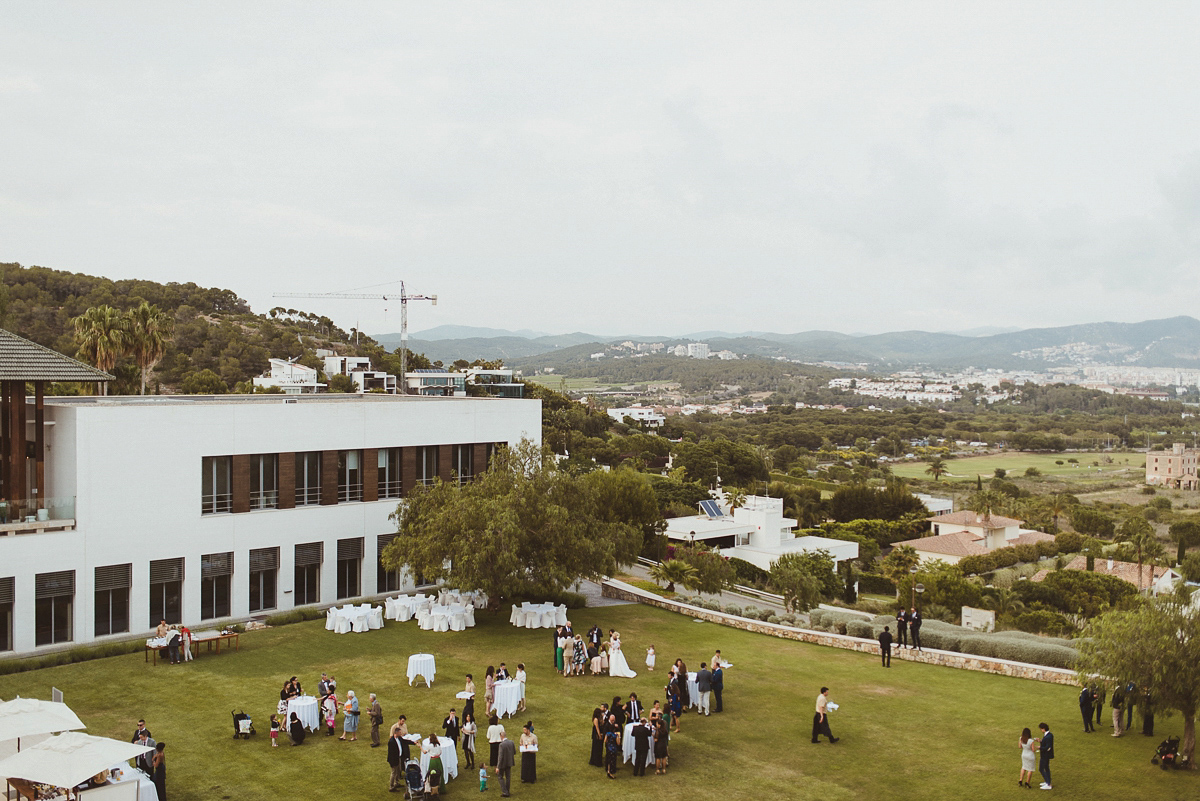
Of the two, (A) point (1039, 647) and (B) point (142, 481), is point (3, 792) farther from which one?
(A) point (1039, 647)

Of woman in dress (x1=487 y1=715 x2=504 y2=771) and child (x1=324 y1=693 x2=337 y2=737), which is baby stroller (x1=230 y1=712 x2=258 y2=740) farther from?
woman in dress (x1=487 y1=715 x2=504 y2=771)

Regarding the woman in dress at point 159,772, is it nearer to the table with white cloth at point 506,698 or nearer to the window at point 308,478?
the table with white cloth at point 506,698

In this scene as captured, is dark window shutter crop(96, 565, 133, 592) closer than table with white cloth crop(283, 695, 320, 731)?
No

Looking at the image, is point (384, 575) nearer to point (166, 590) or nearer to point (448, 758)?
point (166, 590)

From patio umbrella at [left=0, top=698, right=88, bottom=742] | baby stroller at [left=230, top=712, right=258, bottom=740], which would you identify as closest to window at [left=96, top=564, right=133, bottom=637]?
baby stroller at [left=230, top=712, right=258, bottom=740]

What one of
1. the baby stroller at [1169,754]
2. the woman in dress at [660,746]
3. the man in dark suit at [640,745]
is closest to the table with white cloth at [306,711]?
the man in dark suit at [640,745]

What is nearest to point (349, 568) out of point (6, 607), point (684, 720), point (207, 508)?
point (207, 508)
